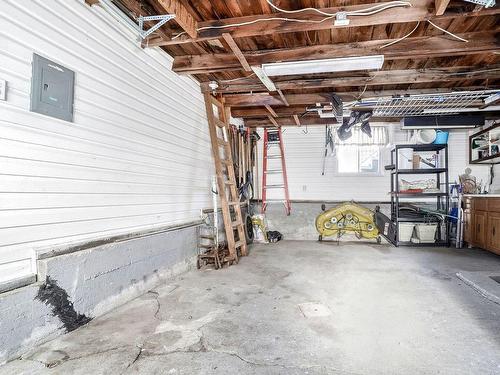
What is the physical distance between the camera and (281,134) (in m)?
7.36

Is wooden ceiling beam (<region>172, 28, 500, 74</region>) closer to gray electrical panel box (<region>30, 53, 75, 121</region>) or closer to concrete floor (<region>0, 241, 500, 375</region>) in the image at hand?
gray electrical panel box (<region>30, 53, 75, 121</region>)

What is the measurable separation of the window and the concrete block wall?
4.99 m

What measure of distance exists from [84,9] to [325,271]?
4016 millimetres

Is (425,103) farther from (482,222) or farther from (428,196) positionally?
(482,222)

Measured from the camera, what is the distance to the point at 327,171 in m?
7.25

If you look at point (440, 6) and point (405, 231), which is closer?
point (440, 6)

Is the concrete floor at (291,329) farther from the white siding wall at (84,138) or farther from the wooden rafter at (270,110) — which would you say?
the wooden rafter at (270,110)

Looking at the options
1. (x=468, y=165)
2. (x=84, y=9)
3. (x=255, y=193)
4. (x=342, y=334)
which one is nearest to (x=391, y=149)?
(x=468, y=165)

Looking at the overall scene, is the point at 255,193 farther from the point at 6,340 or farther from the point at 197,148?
→ the point at 6,340

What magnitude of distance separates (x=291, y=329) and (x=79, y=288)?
1768 mm

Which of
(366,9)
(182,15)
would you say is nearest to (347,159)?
(366,9)

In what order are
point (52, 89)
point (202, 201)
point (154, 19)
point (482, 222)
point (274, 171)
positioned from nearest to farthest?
point (52, 89), point (154, 19), point (202, 201), point (482, 222), point (274, 171)

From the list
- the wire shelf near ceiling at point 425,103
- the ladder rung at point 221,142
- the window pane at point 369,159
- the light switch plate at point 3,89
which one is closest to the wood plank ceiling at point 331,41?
the wire shelf near ceiling at point 425,103

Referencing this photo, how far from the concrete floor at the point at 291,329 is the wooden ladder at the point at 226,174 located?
2.82 feet
